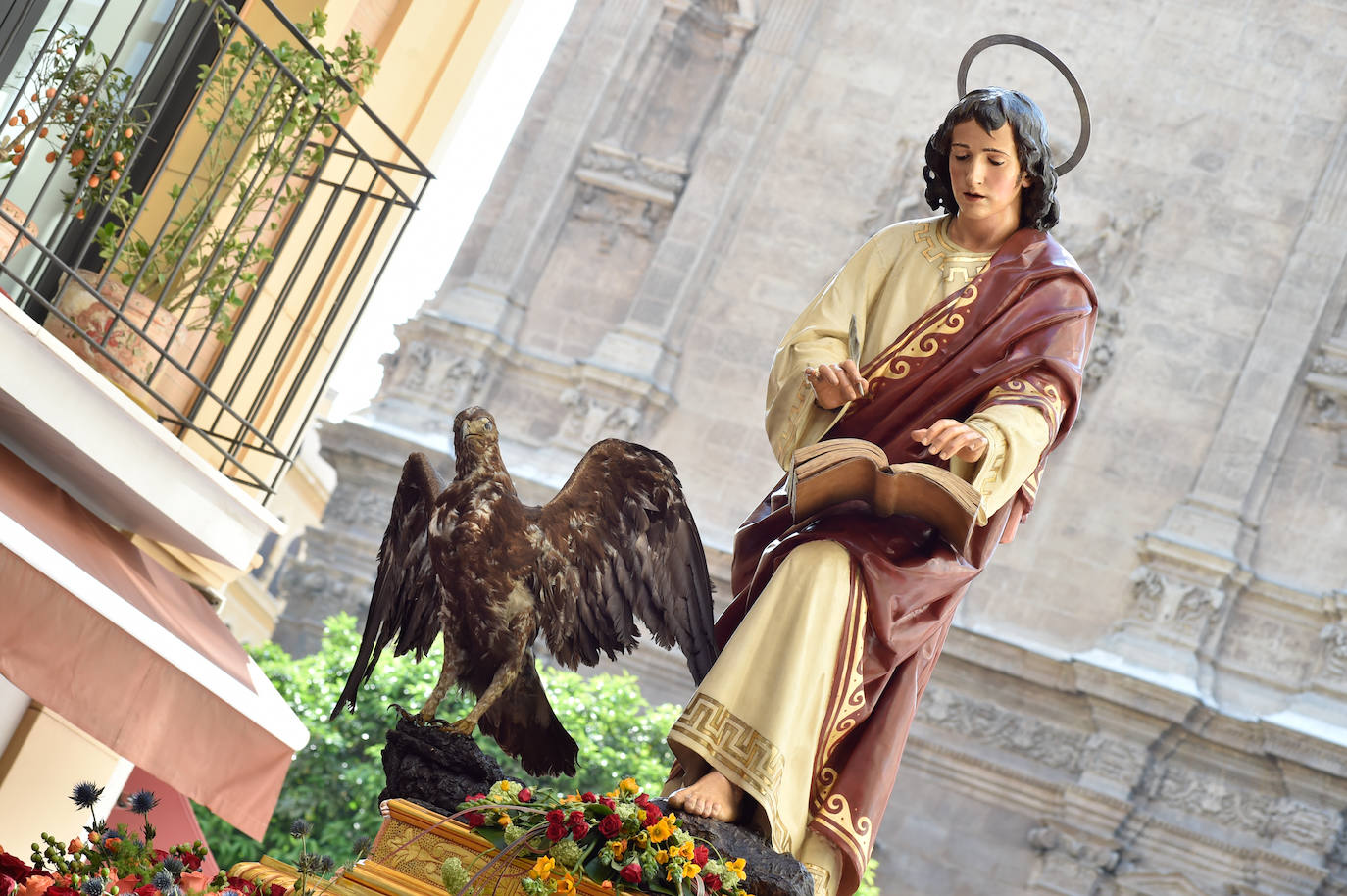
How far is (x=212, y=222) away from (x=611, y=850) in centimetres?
396

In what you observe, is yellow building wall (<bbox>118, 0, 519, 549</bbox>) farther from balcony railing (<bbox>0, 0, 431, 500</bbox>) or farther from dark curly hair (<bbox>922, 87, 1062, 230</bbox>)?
dark curly hair (<bbox>922, 87, 1062, 230</bbox>)

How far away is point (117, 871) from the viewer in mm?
2221

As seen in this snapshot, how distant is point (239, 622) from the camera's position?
72.7 feet

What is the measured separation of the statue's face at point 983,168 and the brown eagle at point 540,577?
30.9 inches

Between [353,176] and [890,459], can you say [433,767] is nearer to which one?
[890,459]

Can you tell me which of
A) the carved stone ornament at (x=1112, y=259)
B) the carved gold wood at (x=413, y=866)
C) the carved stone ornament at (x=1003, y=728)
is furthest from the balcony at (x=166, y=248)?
the carved stone ornament at (x=1112, y=259)

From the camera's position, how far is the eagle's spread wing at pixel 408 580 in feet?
8.99

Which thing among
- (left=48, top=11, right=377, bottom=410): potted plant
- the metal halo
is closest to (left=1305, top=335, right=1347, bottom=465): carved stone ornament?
(left=48, top=11, right=377, bottom=410): potted plant

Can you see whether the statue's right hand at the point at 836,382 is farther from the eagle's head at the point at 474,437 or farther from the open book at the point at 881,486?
the eagle's head at the point at 474,437

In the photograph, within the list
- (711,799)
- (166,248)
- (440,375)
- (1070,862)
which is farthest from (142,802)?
(440,375)

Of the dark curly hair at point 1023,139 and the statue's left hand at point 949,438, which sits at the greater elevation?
the dark curly hair at point 1023,139

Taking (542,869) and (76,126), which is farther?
(76,126)

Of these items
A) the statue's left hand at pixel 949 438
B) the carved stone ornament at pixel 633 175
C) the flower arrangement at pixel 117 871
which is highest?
the carved stone ornament at pixel 633 175

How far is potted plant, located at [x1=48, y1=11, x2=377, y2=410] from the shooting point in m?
4.82
